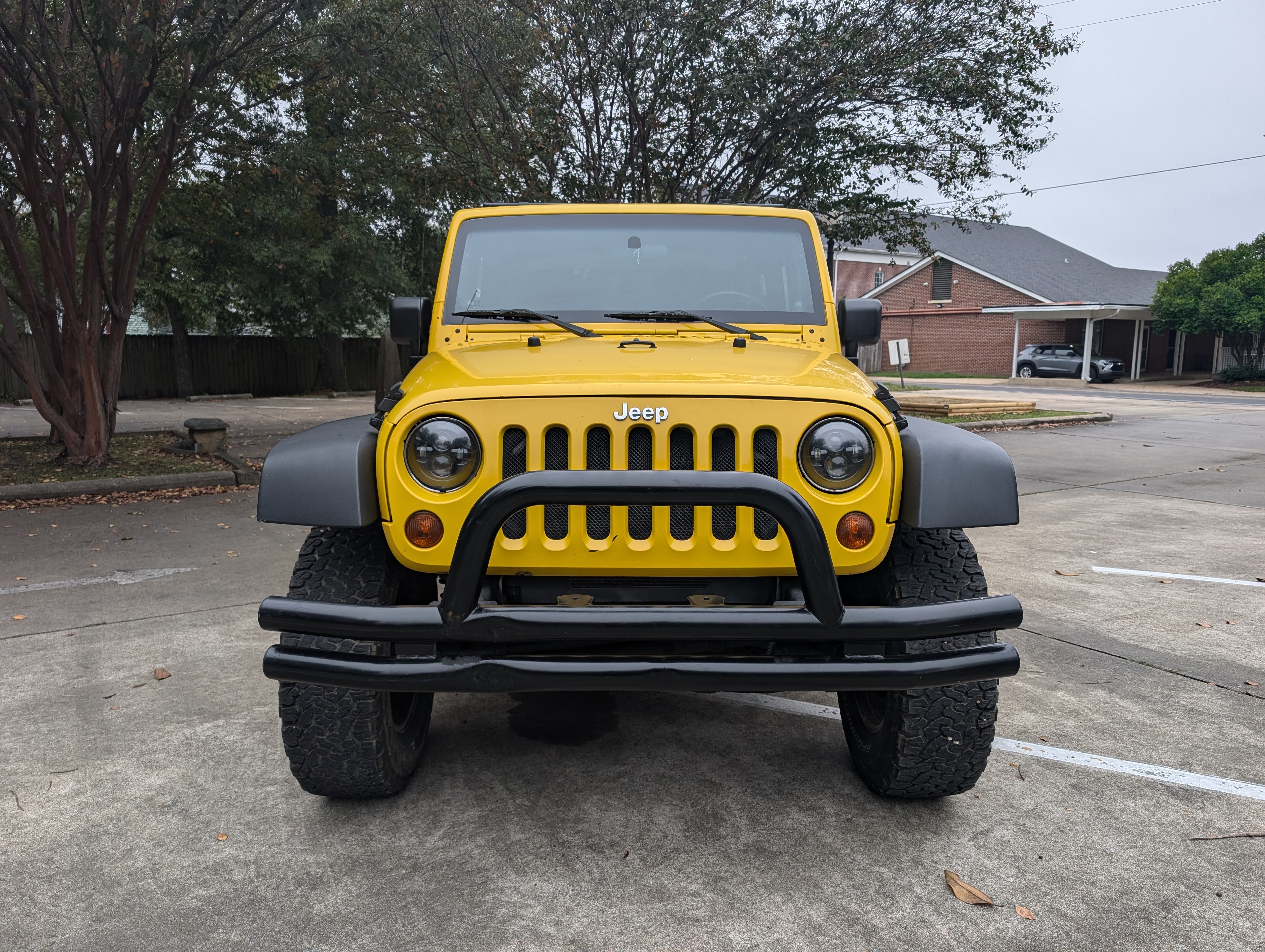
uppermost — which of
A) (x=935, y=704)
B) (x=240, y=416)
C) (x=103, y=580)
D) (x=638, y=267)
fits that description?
(x=638, y=267)

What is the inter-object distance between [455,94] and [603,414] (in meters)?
11.6

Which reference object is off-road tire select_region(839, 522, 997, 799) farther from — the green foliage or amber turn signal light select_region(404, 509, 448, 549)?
the green foliage

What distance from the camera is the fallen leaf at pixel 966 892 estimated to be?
2.40 meters

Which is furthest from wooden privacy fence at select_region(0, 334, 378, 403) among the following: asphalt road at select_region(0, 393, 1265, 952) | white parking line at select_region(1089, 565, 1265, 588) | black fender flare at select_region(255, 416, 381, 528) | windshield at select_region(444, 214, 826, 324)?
black fender flare at select_region(255, 416, 381, 528)

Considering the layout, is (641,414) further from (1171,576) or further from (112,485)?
(112,485)

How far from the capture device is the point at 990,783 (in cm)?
307

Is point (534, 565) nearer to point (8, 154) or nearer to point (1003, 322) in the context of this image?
point (8, 154)

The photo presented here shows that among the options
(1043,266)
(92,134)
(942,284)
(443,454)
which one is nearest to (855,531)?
(443,454)

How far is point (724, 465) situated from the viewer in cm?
250

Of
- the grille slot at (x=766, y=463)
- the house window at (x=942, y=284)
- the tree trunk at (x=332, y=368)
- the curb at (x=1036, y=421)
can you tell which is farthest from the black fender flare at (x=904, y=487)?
the house window at (x=942, y=284)

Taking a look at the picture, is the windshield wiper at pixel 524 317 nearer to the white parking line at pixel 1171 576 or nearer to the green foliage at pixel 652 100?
the white parking line at pixel 1171 576

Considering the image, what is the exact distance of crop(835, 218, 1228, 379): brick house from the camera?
36.6 m

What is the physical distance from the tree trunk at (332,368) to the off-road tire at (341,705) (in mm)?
22886

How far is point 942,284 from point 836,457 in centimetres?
4048
